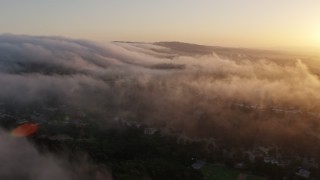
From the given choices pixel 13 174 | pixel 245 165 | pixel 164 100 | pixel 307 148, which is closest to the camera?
pixel 13 174

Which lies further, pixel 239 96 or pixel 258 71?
pixel 258 71

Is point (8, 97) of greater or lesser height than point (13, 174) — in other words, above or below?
below

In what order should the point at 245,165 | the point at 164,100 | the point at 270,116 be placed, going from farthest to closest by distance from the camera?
the point at 164,100 < the point at 270,116 < the point at 245,165

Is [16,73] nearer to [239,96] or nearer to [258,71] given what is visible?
[239,96]

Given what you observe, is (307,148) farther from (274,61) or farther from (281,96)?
(274,61)

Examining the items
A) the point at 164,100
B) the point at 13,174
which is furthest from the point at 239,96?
the point at 13,174

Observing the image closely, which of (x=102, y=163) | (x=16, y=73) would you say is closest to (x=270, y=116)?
(x=102, y=163)
